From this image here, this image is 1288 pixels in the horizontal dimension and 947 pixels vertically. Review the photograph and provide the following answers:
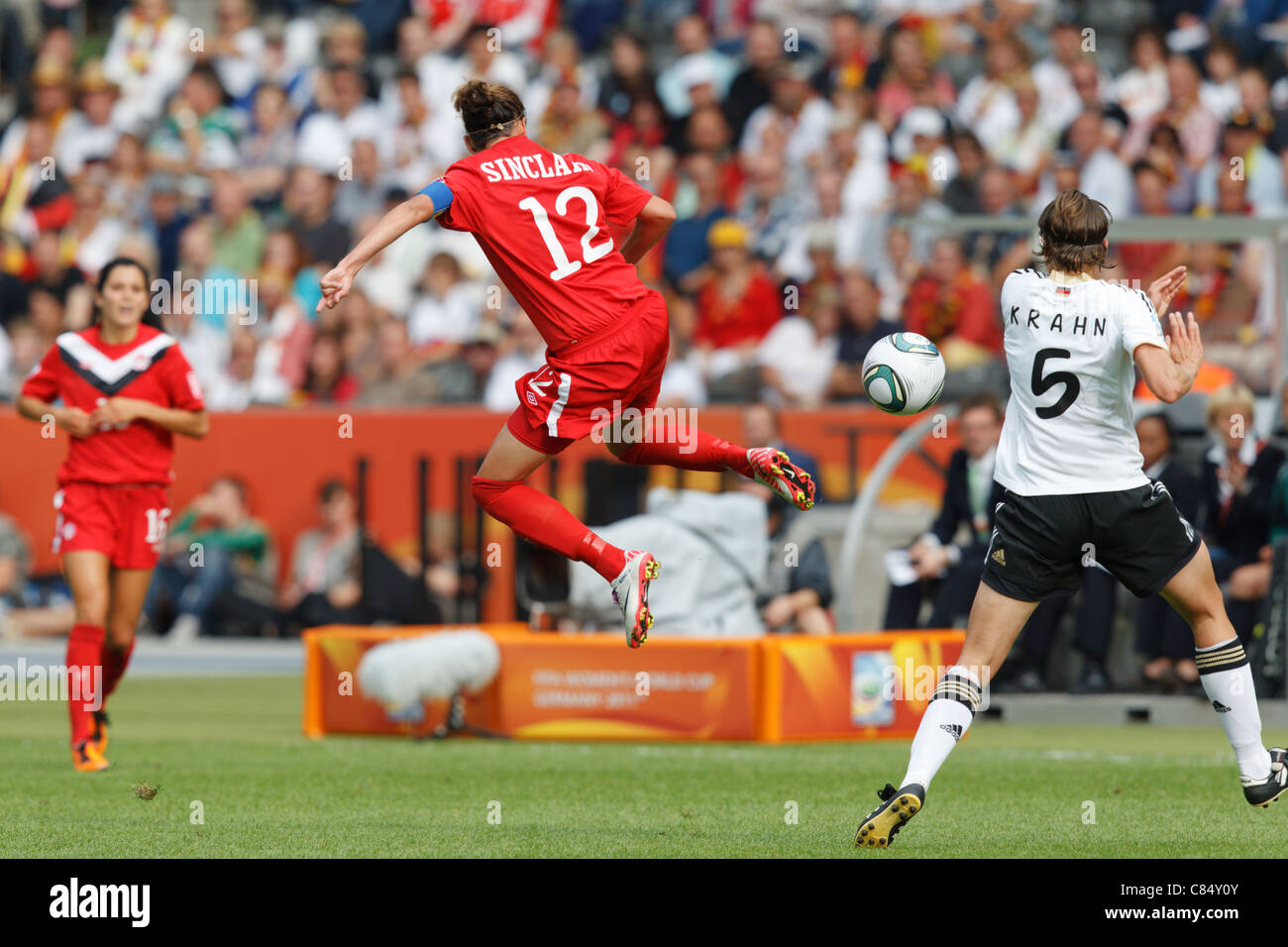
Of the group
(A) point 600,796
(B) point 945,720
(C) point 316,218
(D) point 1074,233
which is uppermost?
(C) point 316,218

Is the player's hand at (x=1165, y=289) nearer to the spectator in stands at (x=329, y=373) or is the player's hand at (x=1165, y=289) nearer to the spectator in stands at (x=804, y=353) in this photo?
the spectator in stands at (x=804, y=353)

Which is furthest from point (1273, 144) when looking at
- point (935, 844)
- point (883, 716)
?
point (935, 844)

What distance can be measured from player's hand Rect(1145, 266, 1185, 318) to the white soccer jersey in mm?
193

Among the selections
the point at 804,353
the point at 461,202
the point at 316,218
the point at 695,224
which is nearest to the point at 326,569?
the point at 804,353

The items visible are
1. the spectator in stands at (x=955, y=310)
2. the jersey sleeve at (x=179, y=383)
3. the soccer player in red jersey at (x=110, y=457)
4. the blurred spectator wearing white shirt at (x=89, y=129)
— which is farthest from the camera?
the blurred spectator wearing white shirt at (x=89, y=129)

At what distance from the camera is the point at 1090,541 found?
294 inches

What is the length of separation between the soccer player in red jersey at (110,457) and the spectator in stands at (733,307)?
826cm

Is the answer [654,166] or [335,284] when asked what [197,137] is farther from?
[335,284]

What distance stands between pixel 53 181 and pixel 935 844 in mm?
17356

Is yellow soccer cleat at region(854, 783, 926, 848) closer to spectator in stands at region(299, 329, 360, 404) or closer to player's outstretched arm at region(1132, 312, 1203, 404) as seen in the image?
player's outstretched arm at region(1132, 312, 1203, 404)

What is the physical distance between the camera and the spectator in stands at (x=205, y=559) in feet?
60.1

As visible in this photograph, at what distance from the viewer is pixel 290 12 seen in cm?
2458

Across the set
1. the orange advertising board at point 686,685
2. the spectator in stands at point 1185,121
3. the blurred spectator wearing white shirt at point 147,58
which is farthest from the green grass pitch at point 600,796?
the blurred spectator wearing white shirt at point 147,58

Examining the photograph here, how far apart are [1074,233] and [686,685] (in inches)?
212
